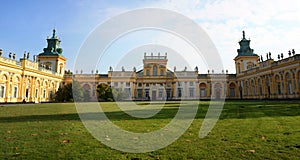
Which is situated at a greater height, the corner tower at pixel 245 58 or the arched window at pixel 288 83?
the corner tower at pixel 245 58

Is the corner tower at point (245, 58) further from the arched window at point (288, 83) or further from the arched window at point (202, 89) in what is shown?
the arched window at point (288, 83)

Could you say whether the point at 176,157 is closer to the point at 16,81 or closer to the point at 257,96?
the point at 16,81

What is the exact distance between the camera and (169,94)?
4891 cm

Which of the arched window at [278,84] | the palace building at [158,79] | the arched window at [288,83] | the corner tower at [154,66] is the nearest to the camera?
the arched window at [288,83]

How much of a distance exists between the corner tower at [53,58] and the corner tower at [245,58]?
136 feet

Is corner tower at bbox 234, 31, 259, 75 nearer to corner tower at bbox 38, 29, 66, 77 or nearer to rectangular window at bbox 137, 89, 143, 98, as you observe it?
rectangular window at bbox 137, 89, 143, 98

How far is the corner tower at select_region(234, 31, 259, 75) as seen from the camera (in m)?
45.4

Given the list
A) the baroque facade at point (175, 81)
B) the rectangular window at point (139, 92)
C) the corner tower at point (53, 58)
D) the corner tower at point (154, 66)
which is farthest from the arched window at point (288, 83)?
the corner tower at point (53, 58)

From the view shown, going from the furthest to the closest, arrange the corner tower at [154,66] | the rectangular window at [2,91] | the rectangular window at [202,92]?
1. the corner tower at [154,66]
2. the rectangular window at [202,92]
3. the rectangular window at [2,91]

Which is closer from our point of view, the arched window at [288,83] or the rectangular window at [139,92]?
the arched window at [288,83]

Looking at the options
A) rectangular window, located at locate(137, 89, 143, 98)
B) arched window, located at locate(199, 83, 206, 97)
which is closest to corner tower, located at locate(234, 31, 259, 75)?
arched window, located at locate(199, 83, 206, 97)

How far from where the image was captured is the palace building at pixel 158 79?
1320 inches

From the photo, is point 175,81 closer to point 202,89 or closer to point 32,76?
point 202,89

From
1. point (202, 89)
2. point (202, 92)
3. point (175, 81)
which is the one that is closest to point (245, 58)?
point (202, 89)
